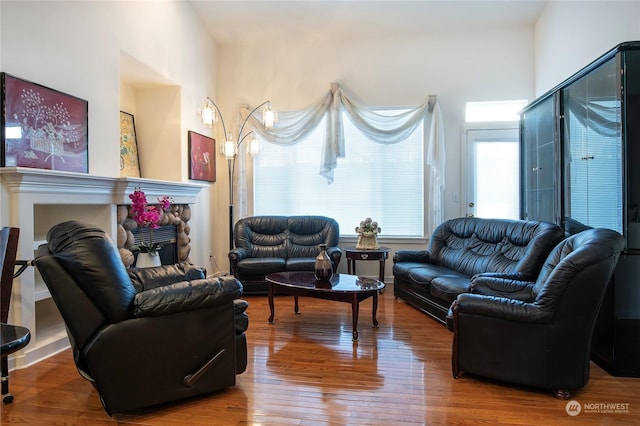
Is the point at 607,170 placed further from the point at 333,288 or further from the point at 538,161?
the point at 333,288

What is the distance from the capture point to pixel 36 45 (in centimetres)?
284

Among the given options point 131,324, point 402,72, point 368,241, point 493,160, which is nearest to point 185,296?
point 131,324

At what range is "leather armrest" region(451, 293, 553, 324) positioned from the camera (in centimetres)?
220

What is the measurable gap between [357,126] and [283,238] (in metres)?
1.91

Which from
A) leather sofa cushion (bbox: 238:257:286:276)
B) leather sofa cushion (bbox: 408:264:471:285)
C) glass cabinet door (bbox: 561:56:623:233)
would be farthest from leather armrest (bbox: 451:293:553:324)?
leather sofa cushion (bbox: 238:257:286:276)

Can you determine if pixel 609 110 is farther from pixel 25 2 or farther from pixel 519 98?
pixel 25 2

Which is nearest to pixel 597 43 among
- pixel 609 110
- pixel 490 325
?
pixel 609 110

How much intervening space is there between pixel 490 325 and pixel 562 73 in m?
3.54

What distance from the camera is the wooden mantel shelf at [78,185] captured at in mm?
2541

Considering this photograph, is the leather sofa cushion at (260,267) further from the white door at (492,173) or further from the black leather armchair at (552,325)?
the white door at (492,173)

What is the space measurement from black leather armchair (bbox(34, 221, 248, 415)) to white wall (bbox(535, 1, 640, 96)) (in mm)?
3891

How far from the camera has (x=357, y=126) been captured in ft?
17.5

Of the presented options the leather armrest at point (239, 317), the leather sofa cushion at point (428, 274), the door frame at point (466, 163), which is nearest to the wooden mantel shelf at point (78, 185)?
the leather armrest at point (239, 317)

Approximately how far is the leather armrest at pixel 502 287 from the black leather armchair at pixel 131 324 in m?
1.75
